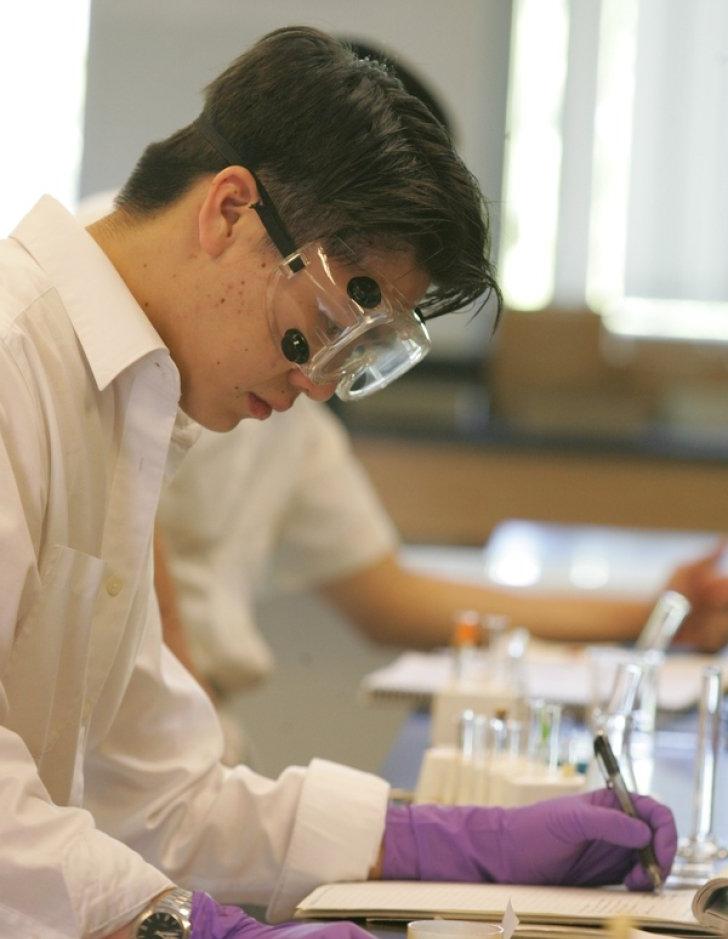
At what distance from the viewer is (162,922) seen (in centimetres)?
115

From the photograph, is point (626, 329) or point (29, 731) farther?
point (626, 329)

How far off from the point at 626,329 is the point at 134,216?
5478 mm

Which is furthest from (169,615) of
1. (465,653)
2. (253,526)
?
(253,526)

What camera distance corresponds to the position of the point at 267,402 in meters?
1.51

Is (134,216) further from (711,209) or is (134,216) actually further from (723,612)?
(711,209)

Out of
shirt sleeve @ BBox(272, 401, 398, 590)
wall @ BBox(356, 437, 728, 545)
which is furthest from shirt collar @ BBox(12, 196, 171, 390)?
wall @ BBox(356, 437, 728, 545)

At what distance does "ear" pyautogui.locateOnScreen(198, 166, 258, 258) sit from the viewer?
1379 millimetres

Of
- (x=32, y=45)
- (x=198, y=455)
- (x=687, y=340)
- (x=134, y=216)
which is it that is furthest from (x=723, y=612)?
(x=32, y=45)

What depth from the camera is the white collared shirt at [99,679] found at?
45.3 inches

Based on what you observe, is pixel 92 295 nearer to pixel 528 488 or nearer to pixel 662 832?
pixel 662 832

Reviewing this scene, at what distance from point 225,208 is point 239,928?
2.09 ft

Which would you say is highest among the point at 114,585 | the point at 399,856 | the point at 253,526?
the point at 114,585

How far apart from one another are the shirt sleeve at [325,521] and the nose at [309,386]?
1771mm

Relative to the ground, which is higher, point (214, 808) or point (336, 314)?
point (336, 314)
